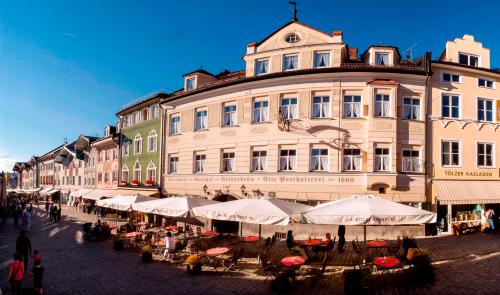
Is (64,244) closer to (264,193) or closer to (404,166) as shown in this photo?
(264,193)

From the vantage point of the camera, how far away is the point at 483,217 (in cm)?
2236

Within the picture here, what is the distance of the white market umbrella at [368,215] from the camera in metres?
11.7

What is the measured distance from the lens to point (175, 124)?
31656 mm

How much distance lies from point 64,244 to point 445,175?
2623cm

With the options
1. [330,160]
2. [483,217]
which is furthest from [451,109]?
[330,160]

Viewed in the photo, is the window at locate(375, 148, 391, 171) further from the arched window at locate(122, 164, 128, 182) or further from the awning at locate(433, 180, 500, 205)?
the arched window at locate(122, 164, 128, 182)

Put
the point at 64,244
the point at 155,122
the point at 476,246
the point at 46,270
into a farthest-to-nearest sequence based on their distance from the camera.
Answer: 1. the point at 155,122
2. the point at 64,244
3. the point at 476,246
4. the point at 46,270

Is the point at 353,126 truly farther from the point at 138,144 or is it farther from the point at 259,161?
the point at 138,144

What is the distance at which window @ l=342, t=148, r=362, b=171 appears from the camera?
22.0 m

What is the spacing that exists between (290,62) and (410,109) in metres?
9.25

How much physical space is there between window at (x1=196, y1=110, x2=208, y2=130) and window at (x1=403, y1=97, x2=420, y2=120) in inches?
623

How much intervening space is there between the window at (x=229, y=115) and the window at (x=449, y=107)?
15.4 m

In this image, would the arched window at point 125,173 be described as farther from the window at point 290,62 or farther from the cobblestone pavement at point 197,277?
the window at point 290,62

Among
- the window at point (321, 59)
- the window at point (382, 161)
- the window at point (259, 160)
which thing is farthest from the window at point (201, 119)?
the window at point (382, 161)
